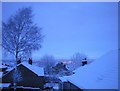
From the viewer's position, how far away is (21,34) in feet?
36.3

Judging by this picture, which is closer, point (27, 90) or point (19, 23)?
point (19, 23)

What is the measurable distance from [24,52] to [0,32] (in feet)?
5.31

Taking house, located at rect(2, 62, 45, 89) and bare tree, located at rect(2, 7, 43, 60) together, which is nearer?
bare tree, located at rect(2, 7, 43, 60)

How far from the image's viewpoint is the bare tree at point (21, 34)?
415 inches

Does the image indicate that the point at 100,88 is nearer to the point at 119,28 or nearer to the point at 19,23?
the point at 119,28

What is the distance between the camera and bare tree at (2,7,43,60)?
10547 mm

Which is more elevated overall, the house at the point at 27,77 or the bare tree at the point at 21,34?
the bare tree at the point at 21,34

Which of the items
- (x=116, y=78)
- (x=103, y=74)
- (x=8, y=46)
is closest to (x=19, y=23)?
(x=8, y=46)

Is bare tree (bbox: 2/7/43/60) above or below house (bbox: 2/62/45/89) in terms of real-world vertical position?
above

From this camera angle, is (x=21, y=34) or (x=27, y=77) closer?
(x=21, y=34)

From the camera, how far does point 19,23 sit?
35.0 feet

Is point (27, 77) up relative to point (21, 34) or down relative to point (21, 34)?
down

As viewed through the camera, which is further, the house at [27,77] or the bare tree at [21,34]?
the house at [27,77]

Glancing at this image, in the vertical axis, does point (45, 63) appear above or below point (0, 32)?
below
